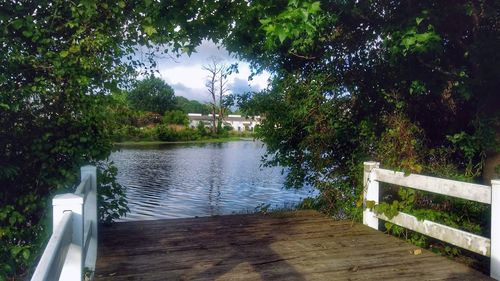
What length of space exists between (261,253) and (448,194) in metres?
2.03

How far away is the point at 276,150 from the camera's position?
9578 mm

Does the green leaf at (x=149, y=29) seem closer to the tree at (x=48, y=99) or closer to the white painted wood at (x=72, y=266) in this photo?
the tree at (x=48, y=99)

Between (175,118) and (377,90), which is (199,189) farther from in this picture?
(175,118)

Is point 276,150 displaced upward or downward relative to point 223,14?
downward

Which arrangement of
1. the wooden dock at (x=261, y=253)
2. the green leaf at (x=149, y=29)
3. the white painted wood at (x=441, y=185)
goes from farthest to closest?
the green leaf at (x=149, y=29)
the white painted wood at (x=441, y=185)
the wooden dock at (x=261, y=253)

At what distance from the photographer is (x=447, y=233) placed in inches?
197

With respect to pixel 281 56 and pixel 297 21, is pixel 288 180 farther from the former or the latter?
pixel 297 21

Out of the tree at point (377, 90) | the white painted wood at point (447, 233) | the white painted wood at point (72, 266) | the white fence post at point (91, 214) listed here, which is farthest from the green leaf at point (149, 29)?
the white painted wood at point (72, 266)

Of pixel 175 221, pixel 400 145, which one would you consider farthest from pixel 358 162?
pixel 175 221

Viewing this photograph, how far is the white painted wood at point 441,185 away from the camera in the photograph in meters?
4.52

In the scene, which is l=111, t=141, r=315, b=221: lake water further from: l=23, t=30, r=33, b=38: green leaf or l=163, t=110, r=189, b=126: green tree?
l=163, t=110, r=189, b=126: green tree

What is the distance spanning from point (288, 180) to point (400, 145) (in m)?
2.99

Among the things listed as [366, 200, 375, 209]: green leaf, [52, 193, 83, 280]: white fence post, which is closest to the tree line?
[366, 200, 375, 209]: green leaf

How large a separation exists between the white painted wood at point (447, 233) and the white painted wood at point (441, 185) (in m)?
0.37
